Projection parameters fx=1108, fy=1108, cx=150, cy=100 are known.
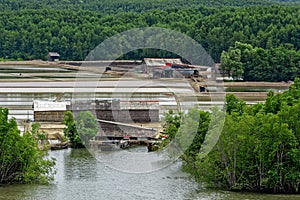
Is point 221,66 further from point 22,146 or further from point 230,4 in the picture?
point 230,4

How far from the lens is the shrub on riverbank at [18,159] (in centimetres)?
3444

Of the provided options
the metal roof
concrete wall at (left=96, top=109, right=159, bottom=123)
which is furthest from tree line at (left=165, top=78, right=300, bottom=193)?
the metal roof

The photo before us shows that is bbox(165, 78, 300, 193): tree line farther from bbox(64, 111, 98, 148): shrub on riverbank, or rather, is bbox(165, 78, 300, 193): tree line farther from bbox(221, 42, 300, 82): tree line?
bbox(221, 42, 300, 82): tree line

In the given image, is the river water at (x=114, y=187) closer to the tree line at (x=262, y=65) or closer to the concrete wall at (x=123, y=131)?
the concrete wall at (x=123, y=131)

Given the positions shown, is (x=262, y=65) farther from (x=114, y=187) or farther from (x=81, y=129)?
(x=114, y=187)

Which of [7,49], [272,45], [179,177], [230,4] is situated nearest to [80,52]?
[7,49]

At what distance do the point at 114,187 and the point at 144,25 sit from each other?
247ft

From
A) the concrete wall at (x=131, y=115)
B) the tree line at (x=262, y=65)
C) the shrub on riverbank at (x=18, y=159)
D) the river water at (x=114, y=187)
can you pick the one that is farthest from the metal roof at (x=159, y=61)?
the shrub on riverbank at (x=18, y=159)

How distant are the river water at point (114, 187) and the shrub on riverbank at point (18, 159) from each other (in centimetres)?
48

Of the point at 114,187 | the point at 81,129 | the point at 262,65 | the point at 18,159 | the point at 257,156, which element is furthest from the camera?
the point at 262,65

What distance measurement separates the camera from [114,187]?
34.7 m

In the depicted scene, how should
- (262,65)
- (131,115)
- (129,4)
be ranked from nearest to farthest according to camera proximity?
(131,115) → (262,65) → (129,4)

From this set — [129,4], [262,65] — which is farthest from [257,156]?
[129,4]

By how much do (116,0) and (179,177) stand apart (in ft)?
387
